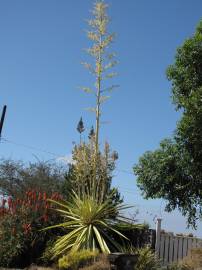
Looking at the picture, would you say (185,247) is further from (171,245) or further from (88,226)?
(88,226)

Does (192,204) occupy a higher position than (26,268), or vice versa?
(192,204)

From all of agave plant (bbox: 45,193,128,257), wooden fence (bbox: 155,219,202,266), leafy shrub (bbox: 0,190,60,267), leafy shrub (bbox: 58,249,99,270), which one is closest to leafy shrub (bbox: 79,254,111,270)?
leafy shrub (bbox: 58,249,99,270)

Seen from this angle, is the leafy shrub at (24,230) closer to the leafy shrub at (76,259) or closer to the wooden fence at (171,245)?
the leafy shrub at (76,259)

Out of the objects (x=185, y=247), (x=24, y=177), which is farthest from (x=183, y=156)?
(x=24, y=177)

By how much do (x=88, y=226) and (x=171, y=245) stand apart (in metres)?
4.22

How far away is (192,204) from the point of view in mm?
14844

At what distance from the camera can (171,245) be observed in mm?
15930

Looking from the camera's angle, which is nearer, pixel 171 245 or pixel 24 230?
pixel 24 230

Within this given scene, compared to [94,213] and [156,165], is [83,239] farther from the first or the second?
[156,165]

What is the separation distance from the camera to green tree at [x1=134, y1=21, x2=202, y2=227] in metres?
13.7

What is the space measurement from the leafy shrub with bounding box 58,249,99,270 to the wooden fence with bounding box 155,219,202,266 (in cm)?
514

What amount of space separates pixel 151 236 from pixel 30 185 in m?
10.2

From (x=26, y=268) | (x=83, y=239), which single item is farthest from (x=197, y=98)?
(x=26, y=268)

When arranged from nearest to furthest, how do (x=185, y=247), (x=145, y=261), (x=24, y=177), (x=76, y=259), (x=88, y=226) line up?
(x=76, y=259) < (x=145, y=261) < (x=88, y=226) < (x=185, y=247) < (x=24, y=177)
